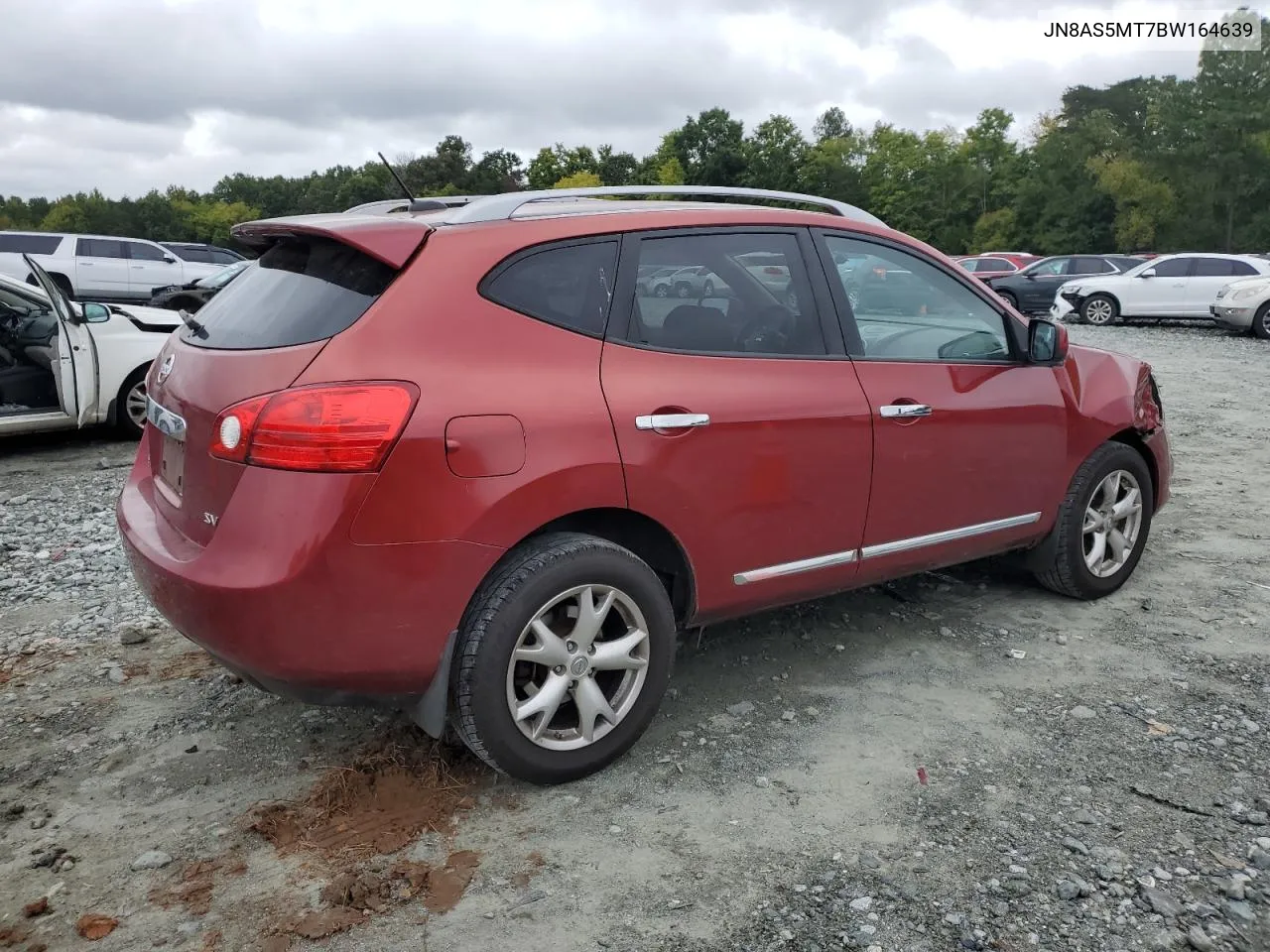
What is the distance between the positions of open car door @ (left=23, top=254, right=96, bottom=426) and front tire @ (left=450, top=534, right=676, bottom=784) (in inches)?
249

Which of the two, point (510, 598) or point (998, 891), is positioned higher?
point (510, 598)

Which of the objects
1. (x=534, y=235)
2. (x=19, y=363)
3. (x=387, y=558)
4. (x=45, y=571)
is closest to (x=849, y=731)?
(x=387, y=558)

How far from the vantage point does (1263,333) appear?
18.5m

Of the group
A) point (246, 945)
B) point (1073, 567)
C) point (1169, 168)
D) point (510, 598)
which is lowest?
point (246, 945)

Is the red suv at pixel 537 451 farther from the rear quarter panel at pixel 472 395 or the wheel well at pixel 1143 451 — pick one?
the wheel well at pixel 1143 451

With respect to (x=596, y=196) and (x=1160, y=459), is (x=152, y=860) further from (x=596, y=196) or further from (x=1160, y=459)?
(x=1160, y=459)

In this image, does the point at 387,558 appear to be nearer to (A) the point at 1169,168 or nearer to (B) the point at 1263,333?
(B) the point at 1263,333

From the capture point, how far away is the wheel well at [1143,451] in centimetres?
474

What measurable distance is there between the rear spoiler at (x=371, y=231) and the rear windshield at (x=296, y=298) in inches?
1.4

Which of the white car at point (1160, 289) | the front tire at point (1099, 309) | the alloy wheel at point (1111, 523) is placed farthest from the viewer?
the front tire at point (1099, 309)

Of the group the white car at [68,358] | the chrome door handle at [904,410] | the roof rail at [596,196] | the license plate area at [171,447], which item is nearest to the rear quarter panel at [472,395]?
the roof rail at [596,196]

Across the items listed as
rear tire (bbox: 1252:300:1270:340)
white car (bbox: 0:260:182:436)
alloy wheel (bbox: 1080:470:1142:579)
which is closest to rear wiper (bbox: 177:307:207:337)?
alloy wheel (bbox: 1080:470:1142:579)

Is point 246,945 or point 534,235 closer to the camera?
point 246,945

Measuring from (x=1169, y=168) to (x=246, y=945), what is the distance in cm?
5959
